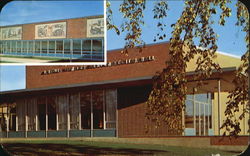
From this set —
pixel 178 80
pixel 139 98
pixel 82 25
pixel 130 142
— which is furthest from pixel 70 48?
pixel 139 98

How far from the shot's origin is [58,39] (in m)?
8.71

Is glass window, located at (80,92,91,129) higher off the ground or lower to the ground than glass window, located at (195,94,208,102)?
lower

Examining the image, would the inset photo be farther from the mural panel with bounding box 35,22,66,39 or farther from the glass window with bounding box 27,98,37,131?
the glass window with bounding box 27,98,37,131

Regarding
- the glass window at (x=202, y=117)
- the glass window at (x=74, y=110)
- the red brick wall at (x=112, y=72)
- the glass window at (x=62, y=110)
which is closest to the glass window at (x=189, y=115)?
the glass window at (x=202, y=117)

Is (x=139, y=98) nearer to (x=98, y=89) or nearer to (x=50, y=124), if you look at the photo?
(x=98, y=89)

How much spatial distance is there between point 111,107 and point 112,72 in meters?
1.46

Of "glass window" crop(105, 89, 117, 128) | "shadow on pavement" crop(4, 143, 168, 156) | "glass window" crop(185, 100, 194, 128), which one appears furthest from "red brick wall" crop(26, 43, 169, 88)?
"shadow on pavement" crop(4, 143, 168, 156)

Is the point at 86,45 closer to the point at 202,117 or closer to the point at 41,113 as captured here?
the point at 41,113

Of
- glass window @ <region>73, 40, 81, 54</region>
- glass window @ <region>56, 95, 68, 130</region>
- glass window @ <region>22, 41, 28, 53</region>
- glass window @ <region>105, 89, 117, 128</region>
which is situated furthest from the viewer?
glass window @ <region>105, 89, 117, 128</region>

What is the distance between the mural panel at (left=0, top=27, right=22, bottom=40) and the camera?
823 centimetres

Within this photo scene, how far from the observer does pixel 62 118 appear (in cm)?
1756

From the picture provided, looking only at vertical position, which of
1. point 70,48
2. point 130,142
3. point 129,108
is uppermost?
point 70,48

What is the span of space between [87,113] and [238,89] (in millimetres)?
10822

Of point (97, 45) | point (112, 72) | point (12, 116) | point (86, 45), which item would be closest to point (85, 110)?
point (112, 72)
